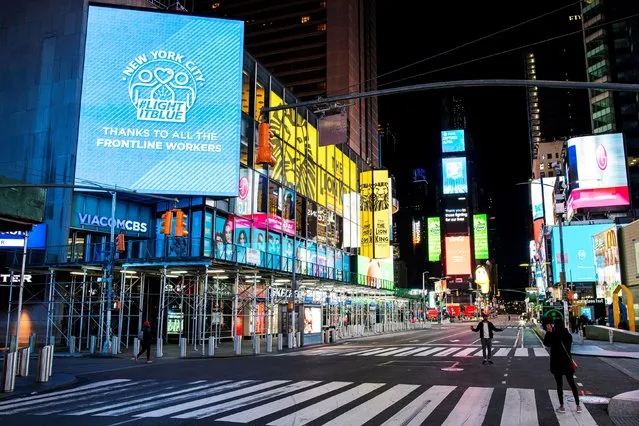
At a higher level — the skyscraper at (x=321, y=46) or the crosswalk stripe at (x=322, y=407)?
the skyscraper at (x=321, y=46)

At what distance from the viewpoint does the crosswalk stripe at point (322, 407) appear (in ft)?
31.6

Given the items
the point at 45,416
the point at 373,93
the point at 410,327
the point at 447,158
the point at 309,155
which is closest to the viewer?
the point at 45,416

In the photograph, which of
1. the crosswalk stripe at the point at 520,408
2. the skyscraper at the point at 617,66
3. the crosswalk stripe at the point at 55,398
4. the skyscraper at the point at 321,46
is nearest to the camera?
the crosswalk stripe at the point at 520,408

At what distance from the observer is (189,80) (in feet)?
121

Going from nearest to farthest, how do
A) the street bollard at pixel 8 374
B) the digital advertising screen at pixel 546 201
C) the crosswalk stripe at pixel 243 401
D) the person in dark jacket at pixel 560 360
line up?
the crosswalk stripe at pixel 243 401 < the person in dark jacket at pixel 560 360 < the street bollard at pixel 8 374 < the digital advertising screen at pixel 546 201

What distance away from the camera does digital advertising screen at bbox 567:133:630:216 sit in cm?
7325

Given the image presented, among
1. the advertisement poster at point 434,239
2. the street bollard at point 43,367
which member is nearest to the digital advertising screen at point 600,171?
the street bollard at point 43,367

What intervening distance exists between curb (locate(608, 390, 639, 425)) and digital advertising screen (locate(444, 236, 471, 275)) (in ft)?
562

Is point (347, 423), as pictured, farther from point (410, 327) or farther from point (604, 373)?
point (410, 327)

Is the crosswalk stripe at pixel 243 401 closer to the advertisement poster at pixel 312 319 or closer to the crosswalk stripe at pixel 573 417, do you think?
the crosswalk stripe at pixel 573 417

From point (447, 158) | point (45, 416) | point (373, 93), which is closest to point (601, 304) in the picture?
point (373, 93)

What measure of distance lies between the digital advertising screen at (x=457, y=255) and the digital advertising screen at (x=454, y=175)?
59.3 feet

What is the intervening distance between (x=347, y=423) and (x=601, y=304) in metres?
53.4

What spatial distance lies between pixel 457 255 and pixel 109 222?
527 ft
